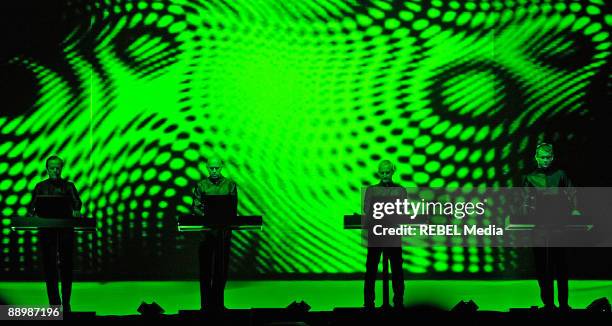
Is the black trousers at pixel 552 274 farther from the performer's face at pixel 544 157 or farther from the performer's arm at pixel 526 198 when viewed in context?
the performer's face at pixel 544 157

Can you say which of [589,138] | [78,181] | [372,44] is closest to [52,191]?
[78,181]

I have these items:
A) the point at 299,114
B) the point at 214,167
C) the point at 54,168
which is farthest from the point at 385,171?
the point at 299,114

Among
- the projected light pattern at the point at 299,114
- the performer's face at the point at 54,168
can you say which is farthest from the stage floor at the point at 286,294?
the performer's face at the point at 54,168

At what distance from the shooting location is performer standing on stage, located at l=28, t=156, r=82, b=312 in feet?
15.7

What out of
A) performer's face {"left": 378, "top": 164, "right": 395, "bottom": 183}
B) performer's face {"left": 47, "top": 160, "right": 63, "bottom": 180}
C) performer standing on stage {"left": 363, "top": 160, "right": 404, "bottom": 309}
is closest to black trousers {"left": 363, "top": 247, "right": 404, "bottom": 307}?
performer standing on stage {"left": 363, "top": 160, "right": 404, "bottom": 309}

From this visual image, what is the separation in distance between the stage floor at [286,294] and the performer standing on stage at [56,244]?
480mm

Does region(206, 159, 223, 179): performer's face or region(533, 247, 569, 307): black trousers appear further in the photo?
region(206, 159, 223, 179): performer's face

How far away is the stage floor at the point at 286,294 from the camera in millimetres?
5672

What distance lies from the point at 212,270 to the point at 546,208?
2320 millimetres

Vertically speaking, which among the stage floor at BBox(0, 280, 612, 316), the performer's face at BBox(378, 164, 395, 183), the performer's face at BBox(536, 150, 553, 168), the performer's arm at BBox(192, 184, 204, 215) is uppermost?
the performer's face at BBox(536, 150, 553, 168)

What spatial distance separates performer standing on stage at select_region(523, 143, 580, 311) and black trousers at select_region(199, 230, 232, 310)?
6.89ft

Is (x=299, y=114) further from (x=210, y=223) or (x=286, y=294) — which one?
(x=210, y=223)

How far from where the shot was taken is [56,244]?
483cm

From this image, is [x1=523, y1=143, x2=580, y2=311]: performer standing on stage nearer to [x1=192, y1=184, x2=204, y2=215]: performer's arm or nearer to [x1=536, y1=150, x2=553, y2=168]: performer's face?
[x1=536, y1=150, x2=553, y2=168]: performer's face
